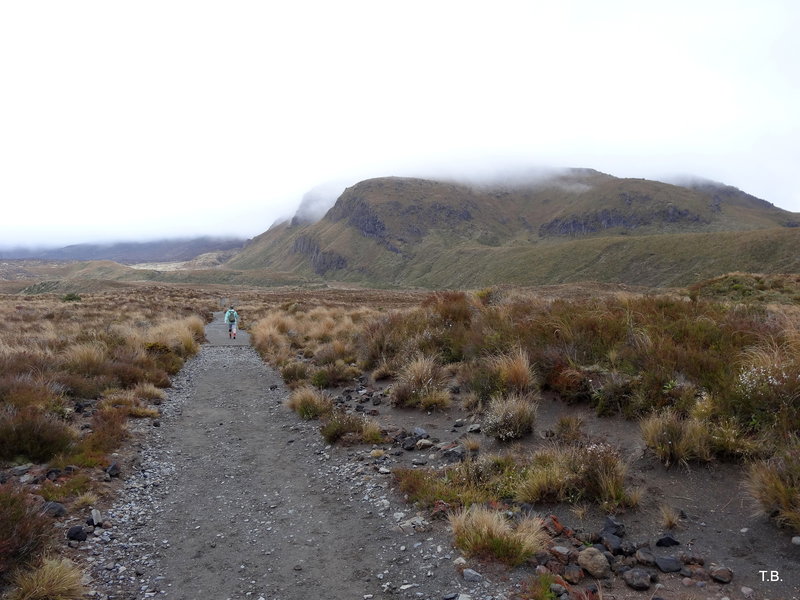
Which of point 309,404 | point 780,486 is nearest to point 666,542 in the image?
point 780,486

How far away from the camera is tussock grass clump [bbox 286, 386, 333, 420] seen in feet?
33.0

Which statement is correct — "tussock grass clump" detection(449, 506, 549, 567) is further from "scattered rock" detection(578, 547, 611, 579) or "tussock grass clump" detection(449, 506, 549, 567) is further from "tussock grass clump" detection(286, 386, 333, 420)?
"tussock grass clump" detection(286, 386, 333, 420)

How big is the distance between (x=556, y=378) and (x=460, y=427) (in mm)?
1951

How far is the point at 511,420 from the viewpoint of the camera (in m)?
7.14

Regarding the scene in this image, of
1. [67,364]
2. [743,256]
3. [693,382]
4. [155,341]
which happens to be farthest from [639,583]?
[743,256]

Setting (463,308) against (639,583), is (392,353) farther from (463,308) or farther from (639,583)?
(639,583)

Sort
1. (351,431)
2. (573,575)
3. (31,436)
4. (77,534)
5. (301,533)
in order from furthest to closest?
(351,431) → (31,436) → (301,533) → (77,534) → (573,575)

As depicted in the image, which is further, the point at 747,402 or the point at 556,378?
the point at 556,378

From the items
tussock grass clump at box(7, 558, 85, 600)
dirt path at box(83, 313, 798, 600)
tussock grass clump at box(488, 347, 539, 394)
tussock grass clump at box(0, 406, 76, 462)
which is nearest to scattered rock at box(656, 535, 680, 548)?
dirt path at box(83, 313, 798, 600)

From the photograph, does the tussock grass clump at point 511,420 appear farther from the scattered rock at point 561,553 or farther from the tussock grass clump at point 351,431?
the scattered rock at point 561,553

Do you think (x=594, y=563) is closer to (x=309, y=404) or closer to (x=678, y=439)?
(x=678, y=439)

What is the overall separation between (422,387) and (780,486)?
6.23m

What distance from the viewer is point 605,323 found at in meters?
9.25

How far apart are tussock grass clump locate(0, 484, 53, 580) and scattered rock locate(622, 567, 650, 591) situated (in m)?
5.46
